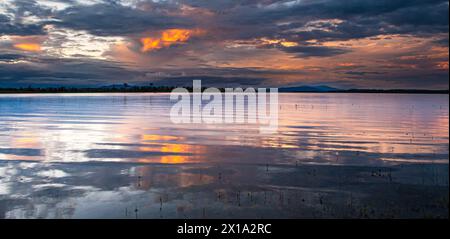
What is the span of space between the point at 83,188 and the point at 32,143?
14.6m

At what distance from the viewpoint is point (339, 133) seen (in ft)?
112

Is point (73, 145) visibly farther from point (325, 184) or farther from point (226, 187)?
point (325, 184)

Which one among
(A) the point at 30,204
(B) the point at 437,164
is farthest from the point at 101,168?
(B) the point at 437,164

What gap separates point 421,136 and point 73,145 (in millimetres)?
28512

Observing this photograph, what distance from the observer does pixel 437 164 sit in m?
19.8

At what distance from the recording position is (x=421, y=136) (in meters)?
32.0

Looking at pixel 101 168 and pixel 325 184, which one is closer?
pixel 325 184

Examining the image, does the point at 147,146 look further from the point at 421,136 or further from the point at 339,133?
the point at 421,136

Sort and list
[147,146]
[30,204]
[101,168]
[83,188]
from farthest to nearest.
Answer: [147,146], [101,168], [83,188], [30,204]
